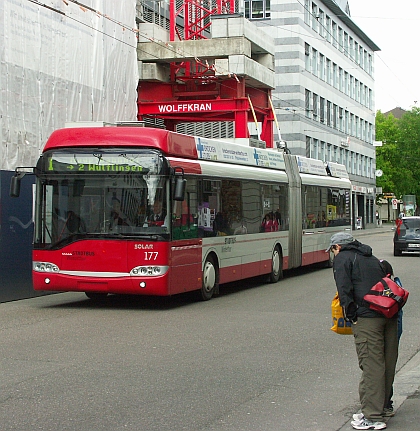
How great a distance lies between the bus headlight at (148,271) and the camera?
14312 millimetres

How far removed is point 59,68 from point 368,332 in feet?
52.7

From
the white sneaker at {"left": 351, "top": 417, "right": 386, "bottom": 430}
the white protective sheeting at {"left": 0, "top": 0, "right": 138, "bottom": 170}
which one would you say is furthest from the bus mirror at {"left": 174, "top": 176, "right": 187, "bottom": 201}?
the white sneaker at {"left": 351, "top": 417, "right": 386, "bottom": 430}

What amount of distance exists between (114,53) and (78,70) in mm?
2666

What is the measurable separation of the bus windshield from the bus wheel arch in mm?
2086

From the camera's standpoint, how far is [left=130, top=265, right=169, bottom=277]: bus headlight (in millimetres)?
14312

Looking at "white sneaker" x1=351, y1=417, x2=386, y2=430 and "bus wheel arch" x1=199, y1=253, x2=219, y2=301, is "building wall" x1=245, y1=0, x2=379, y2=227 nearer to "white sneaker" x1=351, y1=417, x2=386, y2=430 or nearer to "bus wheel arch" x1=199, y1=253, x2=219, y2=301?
"bus wheel arch" x1=199, y1=253, x2=219, y2=301

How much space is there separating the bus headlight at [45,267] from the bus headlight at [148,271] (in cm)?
135

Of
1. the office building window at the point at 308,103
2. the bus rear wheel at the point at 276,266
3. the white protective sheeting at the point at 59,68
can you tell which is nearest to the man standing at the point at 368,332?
the white protective sheeting at the point at 59,68

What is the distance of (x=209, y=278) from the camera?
53.8ft

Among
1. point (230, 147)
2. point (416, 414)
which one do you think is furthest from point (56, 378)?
point (230, 147)

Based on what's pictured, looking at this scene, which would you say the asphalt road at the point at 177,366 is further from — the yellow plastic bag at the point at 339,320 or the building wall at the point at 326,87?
the building wall at the point at 326,87

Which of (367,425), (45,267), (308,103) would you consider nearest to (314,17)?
(308,103)

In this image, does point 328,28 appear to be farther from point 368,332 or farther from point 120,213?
point 368,332

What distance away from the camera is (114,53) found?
24.6 meters
